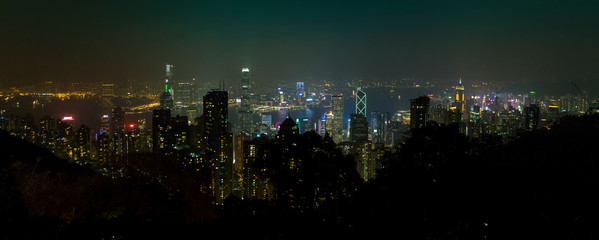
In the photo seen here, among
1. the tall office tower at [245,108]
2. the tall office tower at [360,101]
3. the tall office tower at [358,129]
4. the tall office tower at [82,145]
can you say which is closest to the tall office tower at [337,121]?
the tall office tower at [358,129]

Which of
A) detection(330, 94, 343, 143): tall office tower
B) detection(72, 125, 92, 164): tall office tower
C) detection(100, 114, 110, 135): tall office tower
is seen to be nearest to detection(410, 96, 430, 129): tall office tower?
detection(330, 94, 343, 143): tall office tower

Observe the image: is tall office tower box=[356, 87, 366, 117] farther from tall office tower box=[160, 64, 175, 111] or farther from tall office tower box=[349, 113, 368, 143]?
tall office tower box=[160, 64, 175, 111]

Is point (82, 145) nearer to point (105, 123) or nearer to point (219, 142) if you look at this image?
point (219, 142)

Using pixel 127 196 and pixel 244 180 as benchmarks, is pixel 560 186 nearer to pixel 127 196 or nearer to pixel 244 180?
pixel 127 196

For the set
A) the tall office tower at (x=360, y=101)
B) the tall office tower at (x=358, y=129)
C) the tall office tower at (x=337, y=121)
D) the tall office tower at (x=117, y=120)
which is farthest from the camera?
the tall office tower at (x=360, y=101)

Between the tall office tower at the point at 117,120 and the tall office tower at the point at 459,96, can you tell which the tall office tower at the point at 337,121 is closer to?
the tall office tower at the point at 459,96

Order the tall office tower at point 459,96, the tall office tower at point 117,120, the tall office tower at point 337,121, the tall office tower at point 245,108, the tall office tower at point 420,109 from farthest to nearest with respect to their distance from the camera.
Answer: the tall office tower at point 459,96
the tall office tower at point 245,108
the tall office tower at point 337,121
the tall office tower at point 117,120
the tall office tower at point 420,109

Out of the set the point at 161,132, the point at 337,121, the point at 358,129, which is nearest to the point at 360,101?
the point at 337,121

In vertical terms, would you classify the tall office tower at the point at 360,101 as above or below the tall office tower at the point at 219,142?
above
